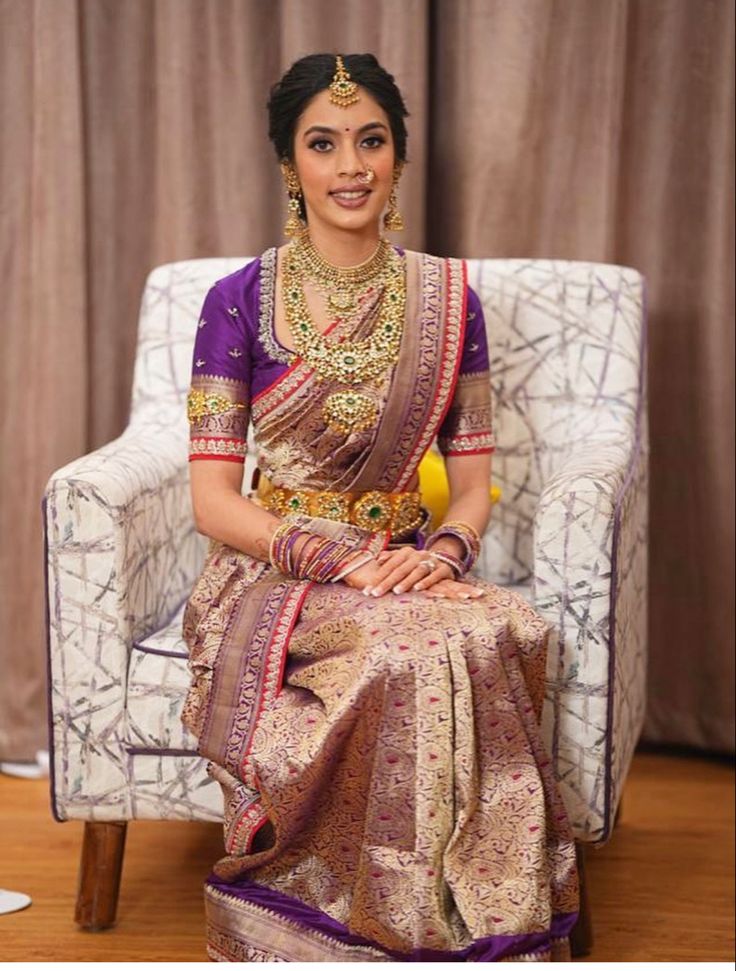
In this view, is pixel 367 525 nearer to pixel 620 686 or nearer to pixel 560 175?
pixel 620 686

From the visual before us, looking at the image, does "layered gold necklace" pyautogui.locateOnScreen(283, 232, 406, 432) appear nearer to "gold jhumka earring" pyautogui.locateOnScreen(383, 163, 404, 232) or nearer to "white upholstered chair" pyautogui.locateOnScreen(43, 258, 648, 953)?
"gold jhumka earring" pyautogui.locateOnScreen(383, 163, 404, 232)

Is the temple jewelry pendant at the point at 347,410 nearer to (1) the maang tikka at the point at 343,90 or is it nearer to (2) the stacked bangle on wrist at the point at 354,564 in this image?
(2) the stacked bangle on wrist at the point at 354,564

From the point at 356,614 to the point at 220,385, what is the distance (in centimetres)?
42

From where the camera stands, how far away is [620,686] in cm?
217

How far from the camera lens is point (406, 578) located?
1991mm

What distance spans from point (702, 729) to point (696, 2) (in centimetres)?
139

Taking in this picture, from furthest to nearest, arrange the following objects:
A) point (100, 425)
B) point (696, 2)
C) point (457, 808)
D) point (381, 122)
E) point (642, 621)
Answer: point (100, 425), point (696, 2), point (642, 621), point (381, 122), point (457, 808)

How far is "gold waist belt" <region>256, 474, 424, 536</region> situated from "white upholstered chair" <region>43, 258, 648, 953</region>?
0.19 meters

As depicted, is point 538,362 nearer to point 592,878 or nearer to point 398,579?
point 398,579

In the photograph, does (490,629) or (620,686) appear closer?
(490,629)

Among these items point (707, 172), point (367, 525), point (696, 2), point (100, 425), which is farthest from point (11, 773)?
point (696, 2)

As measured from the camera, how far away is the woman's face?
6.84ft

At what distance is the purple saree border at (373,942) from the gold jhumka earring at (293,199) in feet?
2.99

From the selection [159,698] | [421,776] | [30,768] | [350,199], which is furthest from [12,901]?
[350,199]
